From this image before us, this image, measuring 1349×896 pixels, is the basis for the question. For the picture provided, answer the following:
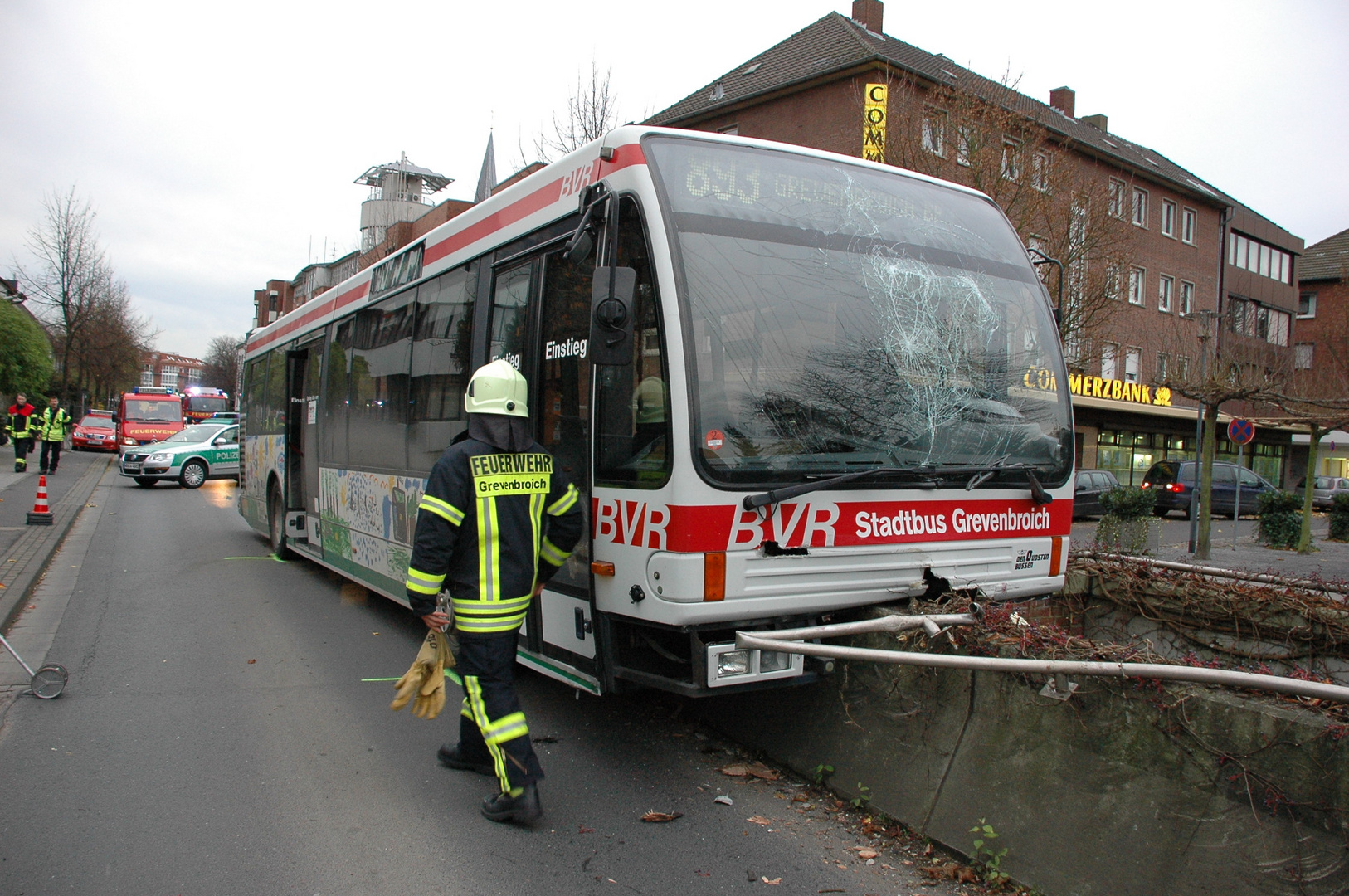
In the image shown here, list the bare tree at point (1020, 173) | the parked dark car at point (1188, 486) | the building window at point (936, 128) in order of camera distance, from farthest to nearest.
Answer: the parked dark car at point (1188, 486) → the building window at point (936, 128) → the bare tree at point (1020, 173)

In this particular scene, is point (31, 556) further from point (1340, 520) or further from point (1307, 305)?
point (1307, 305)

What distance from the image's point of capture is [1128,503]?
21.2 metres

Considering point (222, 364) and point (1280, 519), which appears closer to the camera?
point (1280, 519)

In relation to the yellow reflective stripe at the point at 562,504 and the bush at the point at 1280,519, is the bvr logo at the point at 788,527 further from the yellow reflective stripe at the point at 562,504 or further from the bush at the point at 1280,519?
the bush at the point at 1280,519

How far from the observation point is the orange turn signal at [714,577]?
3871 millimetres

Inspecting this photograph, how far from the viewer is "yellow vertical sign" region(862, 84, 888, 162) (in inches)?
693

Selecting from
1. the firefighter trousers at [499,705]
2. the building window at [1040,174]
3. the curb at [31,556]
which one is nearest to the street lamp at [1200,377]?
the building window at [1040,174]

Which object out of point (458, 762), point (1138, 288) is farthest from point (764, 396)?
point (1138, 288)

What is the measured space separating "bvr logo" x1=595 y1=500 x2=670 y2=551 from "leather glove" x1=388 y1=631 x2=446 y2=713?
885mm

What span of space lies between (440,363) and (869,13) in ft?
100

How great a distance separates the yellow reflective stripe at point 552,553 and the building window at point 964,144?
46.0 feet

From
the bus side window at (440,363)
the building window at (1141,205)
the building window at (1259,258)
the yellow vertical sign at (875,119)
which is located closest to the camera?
the bus side window at (440,363)

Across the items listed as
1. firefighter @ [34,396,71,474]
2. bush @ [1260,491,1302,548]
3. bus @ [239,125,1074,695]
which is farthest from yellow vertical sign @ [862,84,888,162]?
firefighter @ [34,396,71,474]

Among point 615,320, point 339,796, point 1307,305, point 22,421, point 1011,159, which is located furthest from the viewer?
point 1307,305
